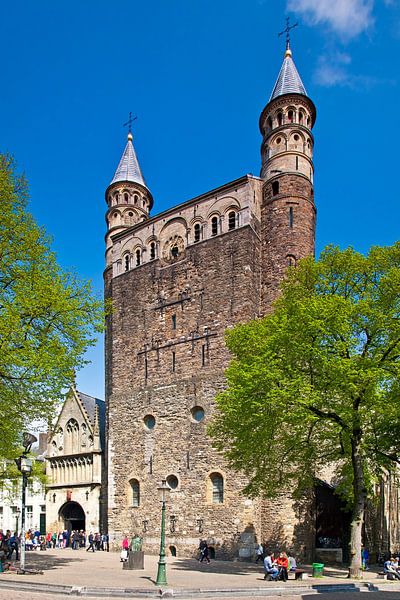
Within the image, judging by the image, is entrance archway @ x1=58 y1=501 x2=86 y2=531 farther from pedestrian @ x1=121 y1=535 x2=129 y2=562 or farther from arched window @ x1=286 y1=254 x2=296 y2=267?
arched window @ x1=286 y1=254 x2=296 y2=267

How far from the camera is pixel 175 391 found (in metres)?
32.3

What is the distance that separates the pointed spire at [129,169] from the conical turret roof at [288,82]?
1274cm

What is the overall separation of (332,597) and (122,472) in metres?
20.6

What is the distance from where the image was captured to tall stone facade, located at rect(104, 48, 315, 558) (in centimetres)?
2950

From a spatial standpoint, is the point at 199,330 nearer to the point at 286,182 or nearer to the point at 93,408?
the point at 286,182

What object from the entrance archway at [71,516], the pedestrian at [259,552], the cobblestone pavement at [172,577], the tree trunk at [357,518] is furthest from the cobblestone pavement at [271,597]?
the entrance archway at [71,516]

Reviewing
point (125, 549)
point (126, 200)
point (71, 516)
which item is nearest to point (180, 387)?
point (125, 549)

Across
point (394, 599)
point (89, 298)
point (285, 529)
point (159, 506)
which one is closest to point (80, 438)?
point (159, 506)

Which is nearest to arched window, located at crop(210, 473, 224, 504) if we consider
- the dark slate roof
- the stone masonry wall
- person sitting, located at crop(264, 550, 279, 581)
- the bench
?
the stone masonry wall

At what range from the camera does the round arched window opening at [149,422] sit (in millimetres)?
33216

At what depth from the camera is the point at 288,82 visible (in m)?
36.4

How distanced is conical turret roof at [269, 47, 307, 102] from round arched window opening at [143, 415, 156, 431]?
67.4 feet

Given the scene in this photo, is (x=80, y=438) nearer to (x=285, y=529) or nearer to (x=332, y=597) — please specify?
(x=285, y=529)

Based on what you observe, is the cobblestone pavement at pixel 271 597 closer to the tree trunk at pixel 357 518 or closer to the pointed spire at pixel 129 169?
the tree trunk at pixel 357 518
